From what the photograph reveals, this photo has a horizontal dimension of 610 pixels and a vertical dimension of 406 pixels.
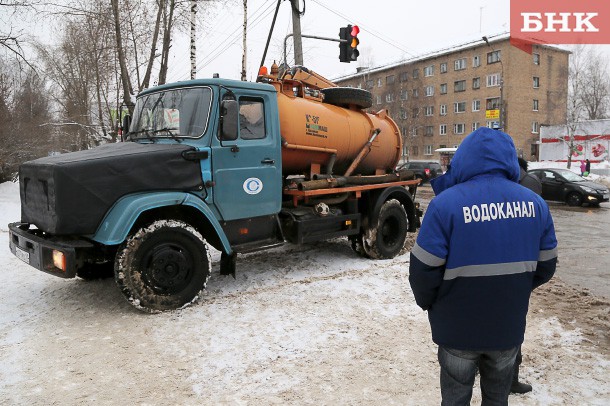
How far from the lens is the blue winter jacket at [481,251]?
7.00ft

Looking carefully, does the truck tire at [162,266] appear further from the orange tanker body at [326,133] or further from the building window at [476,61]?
the building window at [476,61]

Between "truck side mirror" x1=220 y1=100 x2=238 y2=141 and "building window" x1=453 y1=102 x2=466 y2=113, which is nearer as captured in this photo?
"truck side mirror" x1=220 y1=100 x2=238 y2=141

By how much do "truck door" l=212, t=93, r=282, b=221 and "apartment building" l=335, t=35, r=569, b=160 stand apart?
1571 inches

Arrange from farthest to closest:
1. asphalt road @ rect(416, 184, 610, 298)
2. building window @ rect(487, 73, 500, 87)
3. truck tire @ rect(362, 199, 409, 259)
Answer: building window @ rect(487, 73, 500, 87) < truck tire @ rect(362, 199, 409, 259) < asphalt road @ rect(416, 184, 610, 298)

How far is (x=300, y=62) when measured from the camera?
13.4 m

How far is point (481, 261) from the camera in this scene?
84.0 inches

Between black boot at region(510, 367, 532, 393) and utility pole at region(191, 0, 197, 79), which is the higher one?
utility pole at region(191, 0, 197, 79)

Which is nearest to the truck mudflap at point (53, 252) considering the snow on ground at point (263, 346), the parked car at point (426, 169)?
the snow on ground at point (263, 346)

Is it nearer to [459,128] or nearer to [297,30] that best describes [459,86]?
[459,128]

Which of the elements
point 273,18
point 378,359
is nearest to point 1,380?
point 378,359

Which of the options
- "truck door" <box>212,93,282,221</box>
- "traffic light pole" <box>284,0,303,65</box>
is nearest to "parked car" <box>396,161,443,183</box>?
"traffic light pole" <box>284,0,303,65</box>

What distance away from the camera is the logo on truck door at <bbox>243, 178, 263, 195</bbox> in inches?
227

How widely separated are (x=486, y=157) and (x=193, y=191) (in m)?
3.78

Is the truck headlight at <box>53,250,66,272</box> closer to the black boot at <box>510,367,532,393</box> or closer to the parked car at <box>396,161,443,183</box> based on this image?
the black boot at <box>510,367,532,393</box>
